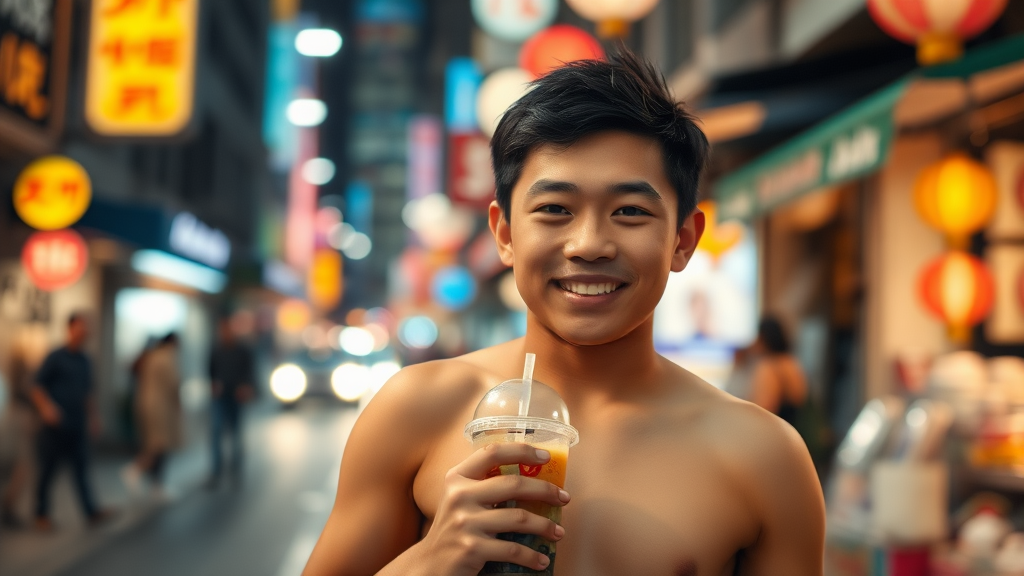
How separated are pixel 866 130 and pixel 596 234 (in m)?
4.60

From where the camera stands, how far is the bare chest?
72.2 inches

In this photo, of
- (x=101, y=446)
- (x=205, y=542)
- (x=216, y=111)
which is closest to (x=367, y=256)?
(x=216, y=111)

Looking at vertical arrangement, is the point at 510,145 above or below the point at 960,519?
above

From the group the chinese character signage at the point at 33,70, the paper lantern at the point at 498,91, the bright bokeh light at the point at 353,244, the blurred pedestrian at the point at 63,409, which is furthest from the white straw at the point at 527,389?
the bright bokeh light at the point at 353,244

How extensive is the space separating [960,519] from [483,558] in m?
5.92

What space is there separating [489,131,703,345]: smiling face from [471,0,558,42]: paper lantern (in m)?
11.7

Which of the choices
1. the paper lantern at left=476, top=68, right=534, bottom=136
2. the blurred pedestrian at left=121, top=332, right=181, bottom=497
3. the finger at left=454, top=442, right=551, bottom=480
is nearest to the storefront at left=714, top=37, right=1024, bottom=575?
the paper lantern at left=476, top=68, right=534, bottom=136

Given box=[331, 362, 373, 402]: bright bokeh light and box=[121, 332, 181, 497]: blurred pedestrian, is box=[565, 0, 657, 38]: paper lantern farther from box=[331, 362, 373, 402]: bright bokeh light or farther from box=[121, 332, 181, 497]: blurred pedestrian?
box=[331, 362, 373, 402]: bright bokeh light

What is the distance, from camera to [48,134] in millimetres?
12539

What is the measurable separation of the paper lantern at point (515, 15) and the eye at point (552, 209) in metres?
11.7

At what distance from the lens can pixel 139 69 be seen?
40.3ft

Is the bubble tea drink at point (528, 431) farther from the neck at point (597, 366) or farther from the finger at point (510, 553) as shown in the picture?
the neck at point (597, 366)

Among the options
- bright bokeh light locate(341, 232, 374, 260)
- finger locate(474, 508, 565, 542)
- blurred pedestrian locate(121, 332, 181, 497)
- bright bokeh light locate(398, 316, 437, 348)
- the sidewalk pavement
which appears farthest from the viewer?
bright bokeh light locate(341, 232, 374, 260)

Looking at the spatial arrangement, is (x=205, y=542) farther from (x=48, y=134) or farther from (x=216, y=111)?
(x=216, y=111)
